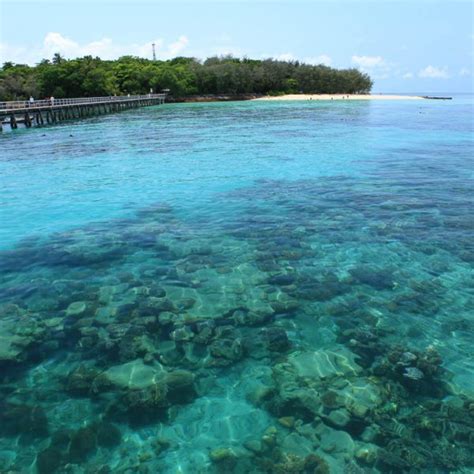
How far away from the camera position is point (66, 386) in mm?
5898

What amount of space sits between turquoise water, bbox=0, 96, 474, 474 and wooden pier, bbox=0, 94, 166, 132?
38.0m

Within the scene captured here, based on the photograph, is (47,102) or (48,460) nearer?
(48,460)

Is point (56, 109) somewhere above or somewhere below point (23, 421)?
above

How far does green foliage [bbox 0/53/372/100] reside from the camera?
95500 millimetres

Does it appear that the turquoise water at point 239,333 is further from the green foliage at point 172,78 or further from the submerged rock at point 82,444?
the green foliage at point 172,78

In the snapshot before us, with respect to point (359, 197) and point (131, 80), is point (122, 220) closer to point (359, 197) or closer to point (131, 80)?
point (359, 197)

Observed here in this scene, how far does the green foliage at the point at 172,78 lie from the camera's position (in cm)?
9550

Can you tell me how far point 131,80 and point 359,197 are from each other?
369 feet

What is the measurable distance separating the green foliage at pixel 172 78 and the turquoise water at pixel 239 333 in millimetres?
89439

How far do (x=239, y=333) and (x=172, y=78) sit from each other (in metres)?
117

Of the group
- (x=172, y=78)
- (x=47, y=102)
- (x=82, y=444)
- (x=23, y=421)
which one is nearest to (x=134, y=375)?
(x=82, y=444)

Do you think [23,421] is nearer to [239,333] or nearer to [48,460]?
[48,460]

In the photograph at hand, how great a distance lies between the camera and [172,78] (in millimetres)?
113375

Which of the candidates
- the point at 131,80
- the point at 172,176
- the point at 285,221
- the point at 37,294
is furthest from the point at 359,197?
the point at 131,80
